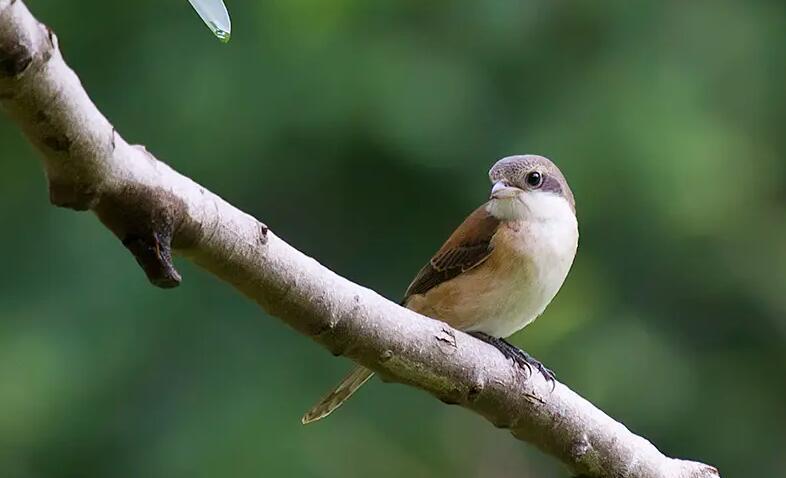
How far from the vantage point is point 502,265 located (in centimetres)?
335

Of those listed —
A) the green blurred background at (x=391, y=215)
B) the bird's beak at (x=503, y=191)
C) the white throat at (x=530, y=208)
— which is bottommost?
the green blurred background at (x=391, y=215)

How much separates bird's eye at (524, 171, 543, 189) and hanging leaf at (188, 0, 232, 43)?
7.18 ft

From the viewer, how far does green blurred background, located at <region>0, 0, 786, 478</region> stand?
5340mm

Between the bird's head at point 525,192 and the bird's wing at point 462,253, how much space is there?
0.05 m

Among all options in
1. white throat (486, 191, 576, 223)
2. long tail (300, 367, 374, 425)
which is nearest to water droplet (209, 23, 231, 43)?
long tail (300, 367, 374, 425)

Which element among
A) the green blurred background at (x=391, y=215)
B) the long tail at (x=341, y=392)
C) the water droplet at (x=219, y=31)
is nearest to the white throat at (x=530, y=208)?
the long tail at (x=341, y=392)

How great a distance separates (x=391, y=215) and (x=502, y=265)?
8.09 ft

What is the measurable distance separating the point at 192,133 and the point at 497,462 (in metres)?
2.04

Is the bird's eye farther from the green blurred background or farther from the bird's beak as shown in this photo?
the green blurred background

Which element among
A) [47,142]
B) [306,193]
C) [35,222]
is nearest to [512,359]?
[47,142]

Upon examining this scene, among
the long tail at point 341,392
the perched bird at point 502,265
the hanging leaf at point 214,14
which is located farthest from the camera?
the perched bird at point 502,265

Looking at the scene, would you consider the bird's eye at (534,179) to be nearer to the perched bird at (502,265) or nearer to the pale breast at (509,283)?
the perched bird at (502,265)

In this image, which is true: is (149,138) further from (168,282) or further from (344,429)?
(168,282)

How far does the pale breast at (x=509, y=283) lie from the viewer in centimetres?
332
